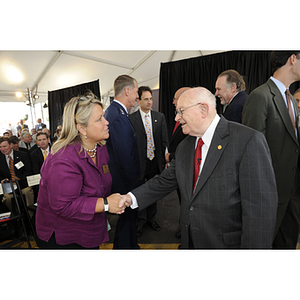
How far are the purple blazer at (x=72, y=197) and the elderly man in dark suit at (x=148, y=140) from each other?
132cm

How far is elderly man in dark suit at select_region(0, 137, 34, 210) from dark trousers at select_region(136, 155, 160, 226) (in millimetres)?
1623

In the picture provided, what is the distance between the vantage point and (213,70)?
10.7ft

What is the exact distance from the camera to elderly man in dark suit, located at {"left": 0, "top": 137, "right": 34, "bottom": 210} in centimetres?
289

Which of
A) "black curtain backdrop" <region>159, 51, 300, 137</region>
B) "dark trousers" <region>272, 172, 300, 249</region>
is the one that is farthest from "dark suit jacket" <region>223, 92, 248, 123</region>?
"black curtain backdrop" <region>159, 51, 300, 137</region>

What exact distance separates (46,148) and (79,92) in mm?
1279

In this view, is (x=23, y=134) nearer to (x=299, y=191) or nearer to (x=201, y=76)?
(x=201, y=76)

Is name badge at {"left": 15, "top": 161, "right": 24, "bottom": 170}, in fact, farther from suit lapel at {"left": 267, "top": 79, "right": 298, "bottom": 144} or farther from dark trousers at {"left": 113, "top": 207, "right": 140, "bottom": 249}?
suit lapel at {"left": 267, "top": 79, "right": 298, "bottom": 144}

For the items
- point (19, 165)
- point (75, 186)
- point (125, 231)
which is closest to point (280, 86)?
point (75, 186)

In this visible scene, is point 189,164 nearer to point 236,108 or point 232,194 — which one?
Answer: point 232,194

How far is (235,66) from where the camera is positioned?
3098mm

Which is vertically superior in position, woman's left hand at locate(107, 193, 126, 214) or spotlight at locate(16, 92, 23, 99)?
spotlight at locate(16, 92, 23, 99)

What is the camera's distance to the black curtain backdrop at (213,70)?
10.1 ft

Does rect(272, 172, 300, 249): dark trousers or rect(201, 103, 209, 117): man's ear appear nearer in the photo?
rect(201, 103, 209, 117): man's ear

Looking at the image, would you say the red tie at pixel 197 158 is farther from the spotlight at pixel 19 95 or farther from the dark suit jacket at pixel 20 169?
the dark suit jacket at pixel 20 169
